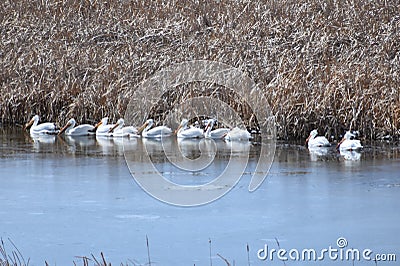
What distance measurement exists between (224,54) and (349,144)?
3038mm

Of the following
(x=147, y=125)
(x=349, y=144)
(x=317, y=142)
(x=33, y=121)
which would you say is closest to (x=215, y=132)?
(x=147, y=125)

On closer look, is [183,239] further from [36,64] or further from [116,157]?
[36,64]

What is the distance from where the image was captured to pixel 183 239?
5957 millimetres

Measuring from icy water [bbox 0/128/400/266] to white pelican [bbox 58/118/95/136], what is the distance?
1734mm

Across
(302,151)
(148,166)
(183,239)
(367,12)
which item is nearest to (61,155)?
(148,166)

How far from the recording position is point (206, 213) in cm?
688

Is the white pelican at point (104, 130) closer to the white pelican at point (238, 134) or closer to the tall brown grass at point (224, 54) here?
the tall brown grass at point (224, 54)

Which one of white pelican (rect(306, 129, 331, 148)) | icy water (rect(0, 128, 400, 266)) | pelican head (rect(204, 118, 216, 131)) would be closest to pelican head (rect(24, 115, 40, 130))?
icy water (rect(0, 128, 400, 266))

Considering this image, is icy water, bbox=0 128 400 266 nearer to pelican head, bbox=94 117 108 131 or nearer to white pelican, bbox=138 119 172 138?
Result: white pelican, bbox=138 119 172 138

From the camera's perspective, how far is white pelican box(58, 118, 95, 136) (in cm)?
1134

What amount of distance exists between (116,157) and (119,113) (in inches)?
80.6

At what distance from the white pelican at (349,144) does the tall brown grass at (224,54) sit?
50 centimetres

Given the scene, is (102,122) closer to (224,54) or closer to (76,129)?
(76,129)

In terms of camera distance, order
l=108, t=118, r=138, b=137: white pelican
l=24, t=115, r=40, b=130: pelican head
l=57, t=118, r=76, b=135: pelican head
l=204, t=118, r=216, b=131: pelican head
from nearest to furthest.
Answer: l=204, t=118, r=216, b=131: pelican head, l=108, t=118, r=138, b=137: white pelican, l=57, t=118, r=76, b=135: pelican head, l=24, t=115, r=40, b=130: pelican head
